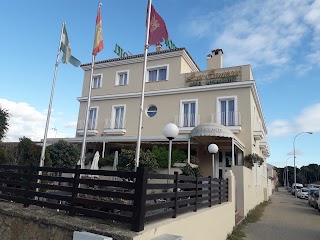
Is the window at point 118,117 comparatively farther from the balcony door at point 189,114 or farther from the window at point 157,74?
the balcony door at point 189,114

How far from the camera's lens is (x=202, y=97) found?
18.6m

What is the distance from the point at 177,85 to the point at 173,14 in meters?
8.14

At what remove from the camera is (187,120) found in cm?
1883

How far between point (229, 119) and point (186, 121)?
301 centimetres

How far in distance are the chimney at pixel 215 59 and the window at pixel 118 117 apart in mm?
7783

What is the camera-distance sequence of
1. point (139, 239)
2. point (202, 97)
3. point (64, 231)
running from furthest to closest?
1. point (202, 97)
2. point (64, 231)
3. point (139, 239)

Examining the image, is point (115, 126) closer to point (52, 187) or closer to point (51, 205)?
point (52, 187)

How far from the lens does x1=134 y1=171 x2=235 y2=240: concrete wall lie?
441cm

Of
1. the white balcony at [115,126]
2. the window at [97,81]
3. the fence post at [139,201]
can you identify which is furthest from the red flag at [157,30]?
the window at [97,81]

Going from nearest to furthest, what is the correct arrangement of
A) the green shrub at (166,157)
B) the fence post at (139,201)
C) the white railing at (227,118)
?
the fence post at (139,201) < the green shrub at (166,157) < the white railing at (227,118)

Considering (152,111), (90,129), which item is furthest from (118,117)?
(152,111)

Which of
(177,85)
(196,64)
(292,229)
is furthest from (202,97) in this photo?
(292,229)

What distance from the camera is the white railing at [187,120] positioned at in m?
18.4

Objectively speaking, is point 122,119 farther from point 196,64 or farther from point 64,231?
point 64,231
